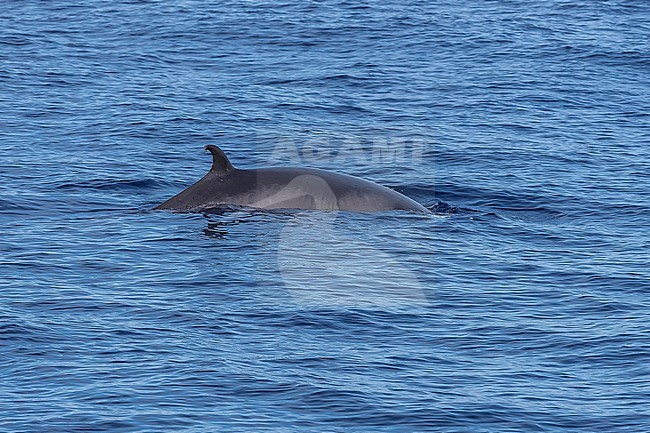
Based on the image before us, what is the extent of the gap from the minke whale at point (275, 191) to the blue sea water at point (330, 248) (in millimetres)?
317

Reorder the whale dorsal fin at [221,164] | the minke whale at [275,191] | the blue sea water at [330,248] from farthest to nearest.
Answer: the minke whale at [275,191] → the whale dorsal fin at [221,164] → the blue sea water at [330,248]

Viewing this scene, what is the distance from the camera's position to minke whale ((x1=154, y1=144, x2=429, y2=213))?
951 inches

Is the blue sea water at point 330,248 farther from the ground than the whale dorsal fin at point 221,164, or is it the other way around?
A: the whale dorsal fin at point 221,164

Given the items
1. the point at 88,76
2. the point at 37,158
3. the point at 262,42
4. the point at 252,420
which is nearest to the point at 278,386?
the point at 252,420

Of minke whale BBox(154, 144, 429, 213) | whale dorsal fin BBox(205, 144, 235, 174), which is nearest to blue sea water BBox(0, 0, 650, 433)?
minke whale BBox(154, 144, 429, 213)

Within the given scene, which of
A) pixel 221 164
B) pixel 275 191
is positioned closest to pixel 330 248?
pixel 275 191

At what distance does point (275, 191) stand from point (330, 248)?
6.84 feet

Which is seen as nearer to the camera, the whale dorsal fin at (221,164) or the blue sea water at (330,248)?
the blue sea water at (330,248)

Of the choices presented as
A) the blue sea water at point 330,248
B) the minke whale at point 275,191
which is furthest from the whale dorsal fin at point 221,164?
the blue sea water at point 330,248

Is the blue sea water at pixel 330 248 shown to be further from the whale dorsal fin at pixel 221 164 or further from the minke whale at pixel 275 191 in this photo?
the whale dorsal fin at pixel 221 164

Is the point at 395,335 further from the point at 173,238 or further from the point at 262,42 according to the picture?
the point at 262,42

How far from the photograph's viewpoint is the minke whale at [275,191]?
24.2m

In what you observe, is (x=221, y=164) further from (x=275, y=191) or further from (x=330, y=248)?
(x=330, y=248)

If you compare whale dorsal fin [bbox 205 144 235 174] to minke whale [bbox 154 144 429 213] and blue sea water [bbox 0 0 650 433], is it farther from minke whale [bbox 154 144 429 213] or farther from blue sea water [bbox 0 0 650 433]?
blue sea water [bbox 0 0 650 433]
